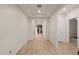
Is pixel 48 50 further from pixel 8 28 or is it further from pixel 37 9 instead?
pixel 8 28

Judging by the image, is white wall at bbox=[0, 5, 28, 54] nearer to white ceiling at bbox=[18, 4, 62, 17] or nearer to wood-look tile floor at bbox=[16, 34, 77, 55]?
white ceiling at bbox=[18, 4, 62, 17]

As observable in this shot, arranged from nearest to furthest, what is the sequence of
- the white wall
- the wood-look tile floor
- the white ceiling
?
the white wall < the white ceiling < the wood-look tile floor

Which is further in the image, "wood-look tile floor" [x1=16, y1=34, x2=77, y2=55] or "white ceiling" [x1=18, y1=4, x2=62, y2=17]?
"wood-look tile floor" [x1=16, y1=34, x2=77, y2=55]

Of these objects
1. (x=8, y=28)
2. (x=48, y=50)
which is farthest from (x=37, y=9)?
(x=8, y=28)

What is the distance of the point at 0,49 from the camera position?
2.48 meters

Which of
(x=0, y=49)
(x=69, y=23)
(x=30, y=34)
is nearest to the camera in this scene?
(x=0, y=49)

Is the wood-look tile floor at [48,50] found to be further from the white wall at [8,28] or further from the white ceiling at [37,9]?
the white ceiling at [37,9]

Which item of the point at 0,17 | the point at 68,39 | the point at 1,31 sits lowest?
the point at 68,39

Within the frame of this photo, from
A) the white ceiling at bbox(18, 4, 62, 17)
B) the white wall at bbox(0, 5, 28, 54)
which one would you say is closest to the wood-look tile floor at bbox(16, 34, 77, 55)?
the white wall at bbox(0, 5, 28, 54)
